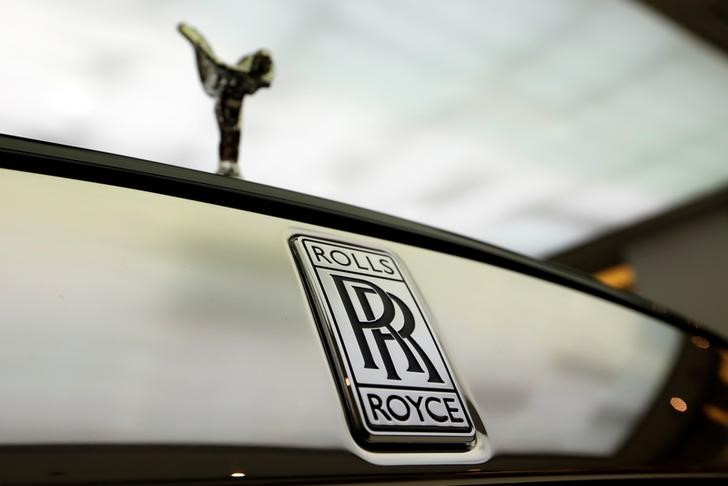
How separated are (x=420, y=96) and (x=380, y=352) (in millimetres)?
2687

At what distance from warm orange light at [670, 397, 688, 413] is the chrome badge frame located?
0.25 meters

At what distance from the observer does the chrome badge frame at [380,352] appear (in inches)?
12.1

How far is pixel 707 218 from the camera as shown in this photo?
464 centimetres

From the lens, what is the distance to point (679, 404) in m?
0.50

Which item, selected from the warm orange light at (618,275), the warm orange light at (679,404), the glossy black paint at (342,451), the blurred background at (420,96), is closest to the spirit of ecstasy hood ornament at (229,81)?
the glossy black paint at (342,451)

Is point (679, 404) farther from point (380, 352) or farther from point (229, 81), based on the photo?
point (229, 81)

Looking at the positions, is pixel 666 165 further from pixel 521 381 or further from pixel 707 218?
pixel 521 381

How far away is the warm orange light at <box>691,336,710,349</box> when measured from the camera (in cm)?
61

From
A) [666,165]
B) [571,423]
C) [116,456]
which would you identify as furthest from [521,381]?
[666,165]

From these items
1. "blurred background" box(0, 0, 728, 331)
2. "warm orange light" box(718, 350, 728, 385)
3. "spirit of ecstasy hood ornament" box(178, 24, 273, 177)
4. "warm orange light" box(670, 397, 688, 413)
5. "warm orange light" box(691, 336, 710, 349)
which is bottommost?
"warm orange light" box(670, 397, 688, 413)

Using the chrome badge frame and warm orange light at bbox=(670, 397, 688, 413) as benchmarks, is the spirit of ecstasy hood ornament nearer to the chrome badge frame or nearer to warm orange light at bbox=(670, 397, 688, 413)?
the chrome badge frame

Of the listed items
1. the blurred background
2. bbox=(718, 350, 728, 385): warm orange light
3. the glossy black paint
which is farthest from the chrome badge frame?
the blurred background

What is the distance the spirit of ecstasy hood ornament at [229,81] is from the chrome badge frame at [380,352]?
302 millimetres

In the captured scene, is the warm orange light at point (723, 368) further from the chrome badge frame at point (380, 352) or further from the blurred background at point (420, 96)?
the blurred background at point (420, 96)
